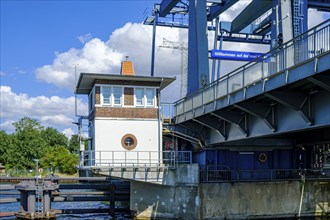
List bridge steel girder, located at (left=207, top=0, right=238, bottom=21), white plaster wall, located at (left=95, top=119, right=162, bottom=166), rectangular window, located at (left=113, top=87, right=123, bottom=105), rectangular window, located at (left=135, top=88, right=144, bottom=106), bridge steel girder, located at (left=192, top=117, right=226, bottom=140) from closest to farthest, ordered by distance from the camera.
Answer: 1. bridge steel girder, located at (left=192, top=117, right=226, bottom=140)
2. white plaster wall, located at (left=95, top=119, right=162, bottom=166)
3. rectangular window, located at (left=113, top=87, right=123, bottom=105)
4. rectangular window, located at (left=135, top=88, right=144, bottom=106)
5. bridge steel girder, located at (left=207, top=0, right=238, bottom=21)

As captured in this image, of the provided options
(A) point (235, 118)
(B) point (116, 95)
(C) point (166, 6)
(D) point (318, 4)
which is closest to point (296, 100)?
(A) point (235, 118)

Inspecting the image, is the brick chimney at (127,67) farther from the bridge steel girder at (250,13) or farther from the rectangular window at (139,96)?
the bridge steel girder at (250,13)

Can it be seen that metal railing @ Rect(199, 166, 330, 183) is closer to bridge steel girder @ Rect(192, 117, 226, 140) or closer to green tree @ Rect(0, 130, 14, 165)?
bridge steel girder @ Rect(192, 117, 226, 140)

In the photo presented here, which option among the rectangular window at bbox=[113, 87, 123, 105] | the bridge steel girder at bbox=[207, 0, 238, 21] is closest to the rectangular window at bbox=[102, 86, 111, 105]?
the rectangular window at bbox=[113, 87, 123, 105]

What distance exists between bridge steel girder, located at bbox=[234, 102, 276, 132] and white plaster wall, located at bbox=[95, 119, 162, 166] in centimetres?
850

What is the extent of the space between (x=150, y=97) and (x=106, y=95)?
2633 mm

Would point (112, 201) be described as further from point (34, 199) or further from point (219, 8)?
point (219, 8)

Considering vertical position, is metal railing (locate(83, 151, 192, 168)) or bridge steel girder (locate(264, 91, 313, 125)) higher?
bridge steel girder (locate(264, 91, 313, 125))

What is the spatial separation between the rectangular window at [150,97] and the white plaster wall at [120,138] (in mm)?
1133

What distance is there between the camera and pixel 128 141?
25438 mm

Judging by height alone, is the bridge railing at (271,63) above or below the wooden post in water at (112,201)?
above

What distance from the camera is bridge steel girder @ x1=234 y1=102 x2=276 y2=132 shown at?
17688 mm

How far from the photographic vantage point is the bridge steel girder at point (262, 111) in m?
17.7

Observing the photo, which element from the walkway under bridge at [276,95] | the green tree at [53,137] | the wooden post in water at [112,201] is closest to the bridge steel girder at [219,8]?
the walkway under bridge at [276,95]
